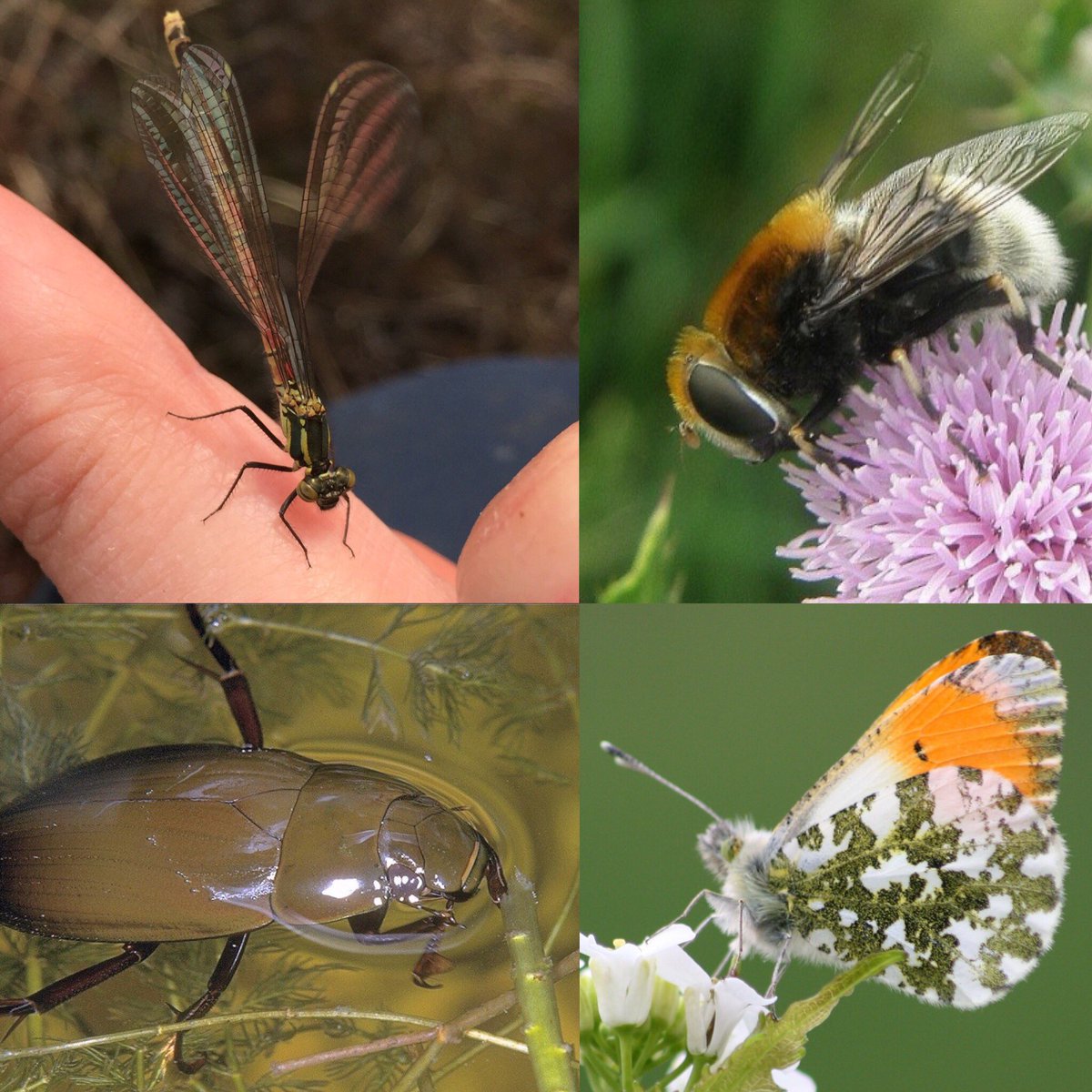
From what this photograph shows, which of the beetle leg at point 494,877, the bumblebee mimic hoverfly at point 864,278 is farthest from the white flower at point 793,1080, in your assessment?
the bumblebee mimic hoverfly at point 864,278

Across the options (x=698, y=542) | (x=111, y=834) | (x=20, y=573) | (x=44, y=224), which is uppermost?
(x=44, y=224)

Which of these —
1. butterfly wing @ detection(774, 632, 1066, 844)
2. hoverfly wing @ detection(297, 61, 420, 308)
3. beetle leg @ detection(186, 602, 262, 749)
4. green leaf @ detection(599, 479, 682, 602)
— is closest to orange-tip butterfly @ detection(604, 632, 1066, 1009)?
butterfly wing @ detection(774, 632, 1066, 844)

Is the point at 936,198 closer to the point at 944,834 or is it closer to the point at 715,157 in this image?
the point at 715,157

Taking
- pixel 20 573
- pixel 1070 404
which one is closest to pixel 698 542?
pixel 1070 404

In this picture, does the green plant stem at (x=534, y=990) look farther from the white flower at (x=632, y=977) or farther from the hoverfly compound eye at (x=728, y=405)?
the hoverfly compound eye at (x=728, y=405)

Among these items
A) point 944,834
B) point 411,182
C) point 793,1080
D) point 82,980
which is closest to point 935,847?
point 944,834

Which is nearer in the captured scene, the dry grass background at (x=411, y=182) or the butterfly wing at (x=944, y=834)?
the butterfly wing at (x=944, y=834)

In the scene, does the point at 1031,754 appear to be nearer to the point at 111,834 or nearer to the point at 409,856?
the point at 409,856
